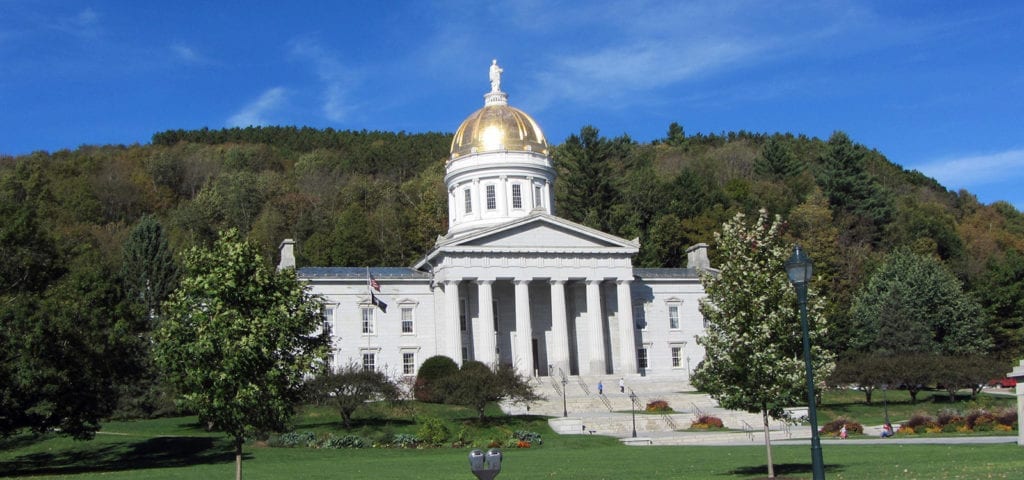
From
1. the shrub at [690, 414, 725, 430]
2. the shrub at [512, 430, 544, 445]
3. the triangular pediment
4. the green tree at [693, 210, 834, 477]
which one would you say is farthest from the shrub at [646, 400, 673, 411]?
the green tree at [693, 210, 834, 477]

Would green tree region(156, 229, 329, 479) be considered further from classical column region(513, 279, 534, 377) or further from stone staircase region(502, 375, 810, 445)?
classical column region(513, 279, 534, 377)

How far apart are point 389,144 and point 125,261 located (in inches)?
2277

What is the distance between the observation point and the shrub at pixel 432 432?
1609 inches

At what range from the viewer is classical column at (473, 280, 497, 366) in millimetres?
63125

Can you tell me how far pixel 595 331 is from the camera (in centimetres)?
6544

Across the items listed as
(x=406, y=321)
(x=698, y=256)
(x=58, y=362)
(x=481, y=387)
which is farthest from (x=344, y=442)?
(x=698, y=256)

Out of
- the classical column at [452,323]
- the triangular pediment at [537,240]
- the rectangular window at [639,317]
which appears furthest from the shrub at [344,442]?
the rectangular window at [639,317]

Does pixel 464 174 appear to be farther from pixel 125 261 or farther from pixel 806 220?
pixel 806 220

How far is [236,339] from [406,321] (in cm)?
4543

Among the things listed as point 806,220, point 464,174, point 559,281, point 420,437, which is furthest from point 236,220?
point 420,437

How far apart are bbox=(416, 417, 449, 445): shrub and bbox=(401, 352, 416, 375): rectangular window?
23993mm

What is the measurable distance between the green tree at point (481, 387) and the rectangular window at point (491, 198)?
79.6 feet

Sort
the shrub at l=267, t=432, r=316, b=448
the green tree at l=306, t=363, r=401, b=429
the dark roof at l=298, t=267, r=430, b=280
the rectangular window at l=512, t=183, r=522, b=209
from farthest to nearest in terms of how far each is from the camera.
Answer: the rectangular window at l=512, t=183, r=522, b=209 → the dark roof at l=298, t=267, r=430, b=280 → the green tree at l=306, t=363, r=401, b=429 → the shrub at l=267, t=432, r=316, b=448

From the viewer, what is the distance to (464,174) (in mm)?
72250
